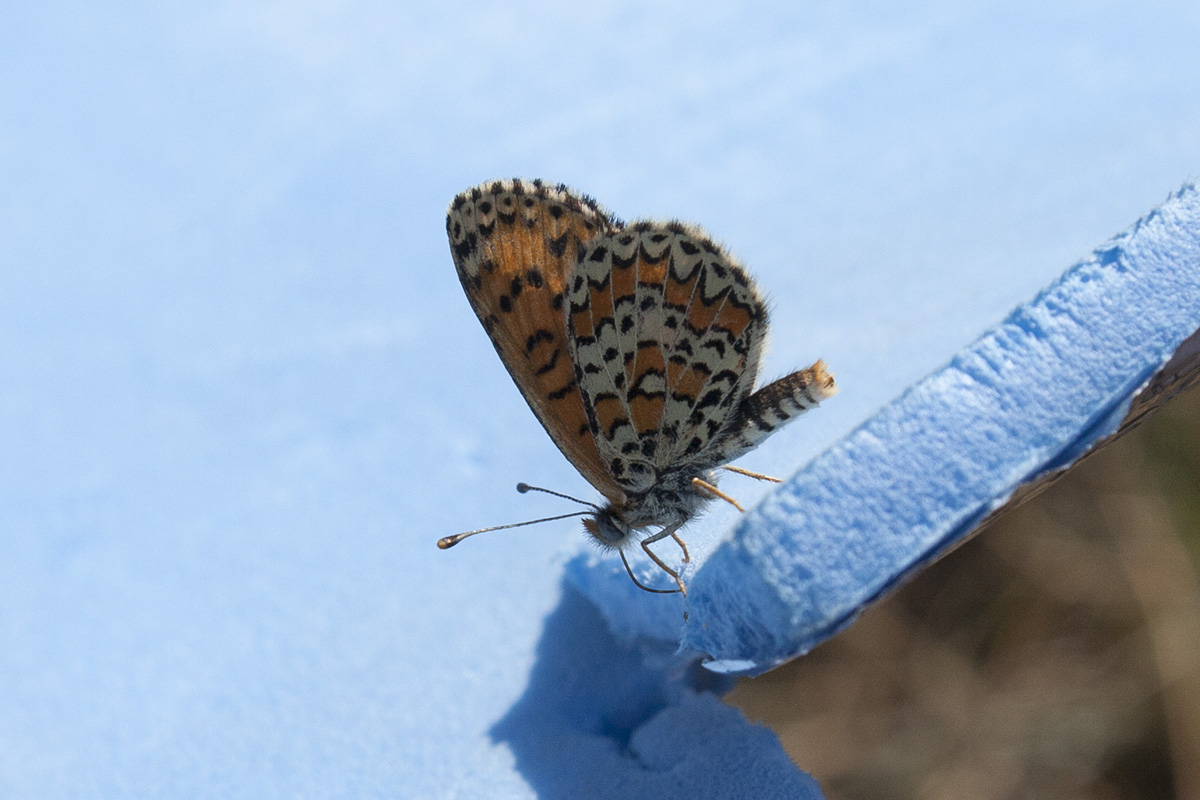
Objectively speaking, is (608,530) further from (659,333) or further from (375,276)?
(375,276)

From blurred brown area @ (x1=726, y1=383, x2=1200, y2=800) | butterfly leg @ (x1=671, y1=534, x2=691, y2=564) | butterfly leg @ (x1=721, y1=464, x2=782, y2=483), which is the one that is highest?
butterfly leg @ (x1=721, y1=464, x2=782, y2=483)

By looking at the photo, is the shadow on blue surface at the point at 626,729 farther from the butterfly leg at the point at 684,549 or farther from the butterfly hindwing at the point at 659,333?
the butterfly hindwing at the point at 659,333

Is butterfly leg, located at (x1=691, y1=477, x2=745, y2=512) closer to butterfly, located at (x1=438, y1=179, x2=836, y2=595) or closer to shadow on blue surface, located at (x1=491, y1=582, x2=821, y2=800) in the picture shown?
butterfly, located at (x1=438, y1=179, x2=836, y2=595)

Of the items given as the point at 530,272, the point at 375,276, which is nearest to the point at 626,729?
the point at 530,272

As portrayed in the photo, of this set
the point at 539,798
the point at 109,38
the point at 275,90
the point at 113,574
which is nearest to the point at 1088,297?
the point at 539,798

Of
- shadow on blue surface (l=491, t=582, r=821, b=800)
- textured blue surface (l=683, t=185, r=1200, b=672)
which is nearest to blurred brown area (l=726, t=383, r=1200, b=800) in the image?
shadow on blue surface (l=491, t=582, r=821, b=800)

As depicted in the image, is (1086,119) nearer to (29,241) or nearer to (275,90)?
(275,90)
